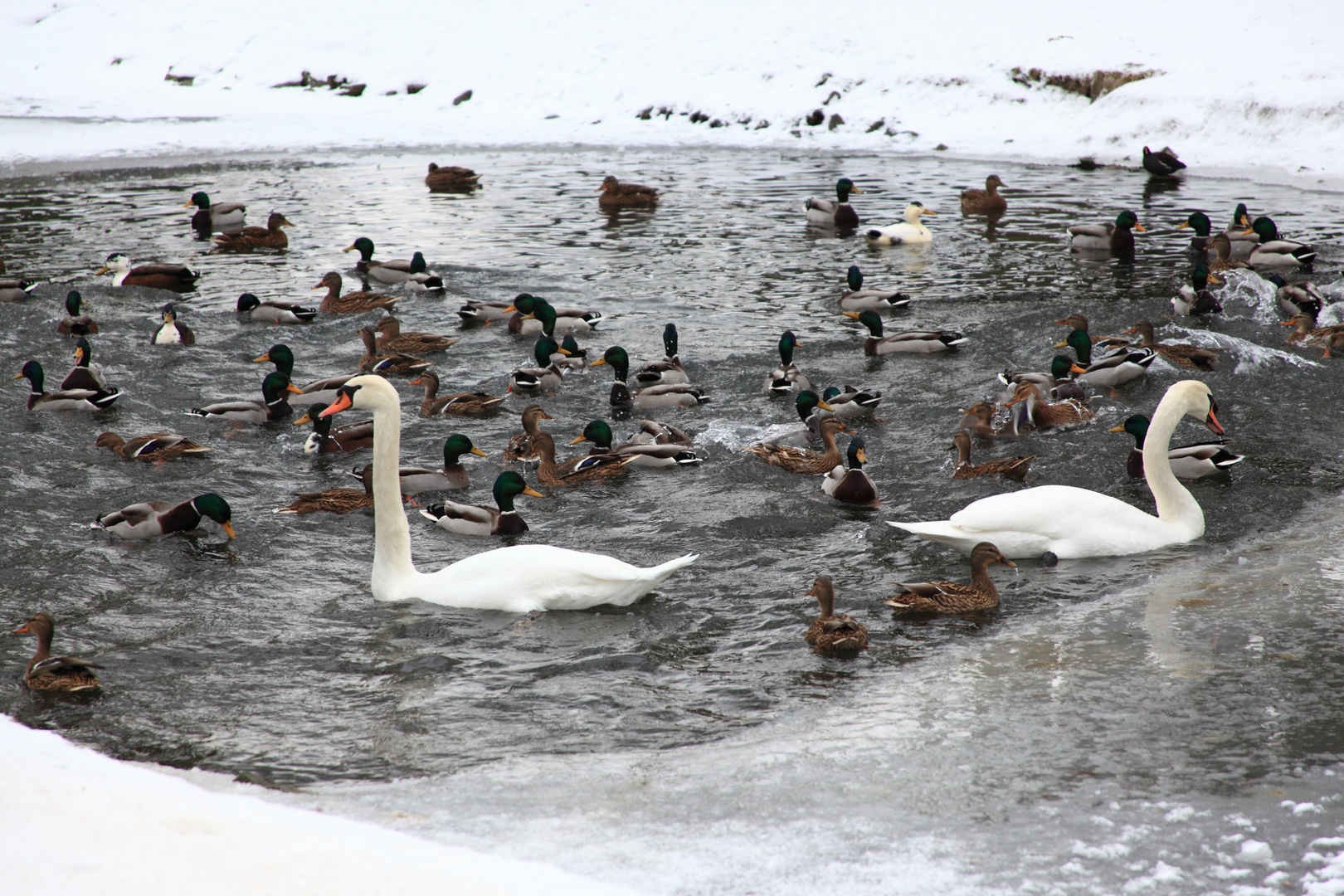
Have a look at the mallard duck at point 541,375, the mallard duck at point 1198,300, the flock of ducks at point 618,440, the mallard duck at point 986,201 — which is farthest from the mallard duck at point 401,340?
the mallard duck at point 986,201

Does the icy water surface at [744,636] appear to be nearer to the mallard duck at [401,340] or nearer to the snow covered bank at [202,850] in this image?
the snow covered bank at [202,850]

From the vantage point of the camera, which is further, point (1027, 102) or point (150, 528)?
point (1027, 102)

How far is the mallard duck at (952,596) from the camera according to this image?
7.03m

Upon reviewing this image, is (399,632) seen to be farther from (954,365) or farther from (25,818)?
(954,365)

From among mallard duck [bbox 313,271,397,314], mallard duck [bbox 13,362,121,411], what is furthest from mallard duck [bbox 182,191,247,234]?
mallard duck [bbox 13,362,121,411]

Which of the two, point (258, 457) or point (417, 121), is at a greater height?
point (417, 121)

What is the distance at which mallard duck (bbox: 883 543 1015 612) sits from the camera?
7.03 metres

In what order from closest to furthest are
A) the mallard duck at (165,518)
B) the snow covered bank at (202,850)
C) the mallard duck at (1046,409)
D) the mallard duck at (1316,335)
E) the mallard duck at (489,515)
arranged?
the snow covered bank at (202,850)
the mallard duck at (165,518)
the mallard duck at (489,515)
the mallard duck at (1046,409)
the mallard duck at (1316,335)

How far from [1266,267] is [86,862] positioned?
1560 centimetres

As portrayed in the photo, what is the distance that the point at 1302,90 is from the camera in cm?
2369

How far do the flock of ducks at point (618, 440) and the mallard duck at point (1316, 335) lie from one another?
2cm

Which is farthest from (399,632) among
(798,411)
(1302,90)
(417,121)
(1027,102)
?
(417,121)

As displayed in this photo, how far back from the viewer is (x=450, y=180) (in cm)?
2419

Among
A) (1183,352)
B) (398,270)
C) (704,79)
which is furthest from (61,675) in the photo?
(704,79)
